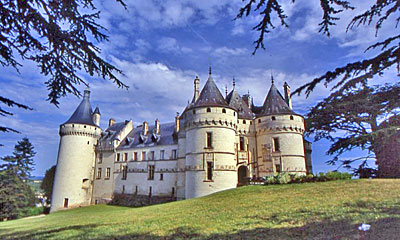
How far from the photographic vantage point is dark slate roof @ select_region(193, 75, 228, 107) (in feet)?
74.1

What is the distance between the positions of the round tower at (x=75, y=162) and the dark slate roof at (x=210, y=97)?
66.6 ft

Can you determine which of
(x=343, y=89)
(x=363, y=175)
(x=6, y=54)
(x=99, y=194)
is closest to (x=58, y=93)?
(x=6, y=54)

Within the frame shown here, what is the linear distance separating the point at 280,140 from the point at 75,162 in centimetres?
2833

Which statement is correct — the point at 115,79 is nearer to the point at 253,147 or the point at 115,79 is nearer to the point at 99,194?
the point at 253,147

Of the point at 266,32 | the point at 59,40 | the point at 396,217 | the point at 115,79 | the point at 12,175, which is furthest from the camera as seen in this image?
the point at 12,175

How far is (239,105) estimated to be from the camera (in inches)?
1077

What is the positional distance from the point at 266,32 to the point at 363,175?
16269 mm

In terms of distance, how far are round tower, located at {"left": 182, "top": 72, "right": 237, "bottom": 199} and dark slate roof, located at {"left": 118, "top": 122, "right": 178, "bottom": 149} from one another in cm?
681

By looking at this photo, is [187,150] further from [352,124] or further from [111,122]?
[111,122]

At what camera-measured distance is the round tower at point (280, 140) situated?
23000mm

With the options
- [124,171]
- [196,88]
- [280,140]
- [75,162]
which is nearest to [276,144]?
[280,140]

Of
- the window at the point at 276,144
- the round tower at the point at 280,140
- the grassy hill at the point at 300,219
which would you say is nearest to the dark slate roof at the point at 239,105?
the round tower at the point at 280,140

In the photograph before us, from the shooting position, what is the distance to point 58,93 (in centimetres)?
585

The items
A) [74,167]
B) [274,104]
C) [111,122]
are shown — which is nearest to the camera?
[274,104]
